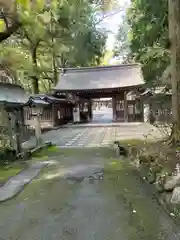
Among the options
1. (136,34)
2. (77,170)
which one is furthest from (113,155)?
(136,34)

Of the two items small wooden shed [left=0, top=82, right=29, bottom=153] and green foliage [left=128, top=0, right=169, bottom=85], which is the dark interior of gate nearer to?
green foliage [left=128, top=0, right=169, bottom=85]

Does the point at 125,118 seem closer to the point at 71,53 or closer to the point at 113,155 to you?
the point at 71,53

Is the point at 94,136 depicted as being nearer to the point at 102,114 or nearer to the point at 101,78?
the point at 101,78

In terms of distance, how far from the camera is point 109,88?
22781 mm

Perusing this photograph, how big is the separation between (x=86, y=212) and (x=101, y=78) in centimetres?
2209

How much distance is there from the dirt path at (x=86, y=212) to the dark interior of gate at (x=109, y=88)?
671 inches

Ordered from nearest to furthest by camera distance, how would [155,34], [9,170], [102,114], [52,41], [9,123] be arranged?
[9,170]
[9,123]
[155,34]
[52,41]
[102,114]

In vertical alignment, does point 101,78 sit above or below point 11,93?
above

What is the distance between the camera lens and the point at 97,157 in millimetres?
8641

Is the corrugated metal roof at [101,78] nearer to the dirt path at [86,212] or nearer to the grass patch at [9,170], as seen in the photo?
the grass patch at [9,170]

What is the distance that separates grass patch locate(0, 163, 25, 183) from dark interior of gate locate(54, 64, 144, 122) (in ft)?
51.3

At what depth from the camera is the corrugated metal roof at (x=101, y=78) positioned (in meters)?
23.3

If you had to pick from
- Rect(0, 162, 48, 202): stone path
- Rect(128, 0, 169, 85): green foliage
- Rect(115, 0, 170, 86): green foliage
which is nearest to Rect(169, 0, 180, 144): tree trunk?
Answer: Rect(115, 0, 170, 86): green foliage

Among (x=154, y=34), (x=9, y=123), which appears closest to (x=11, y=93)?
(x=9, y=123)
